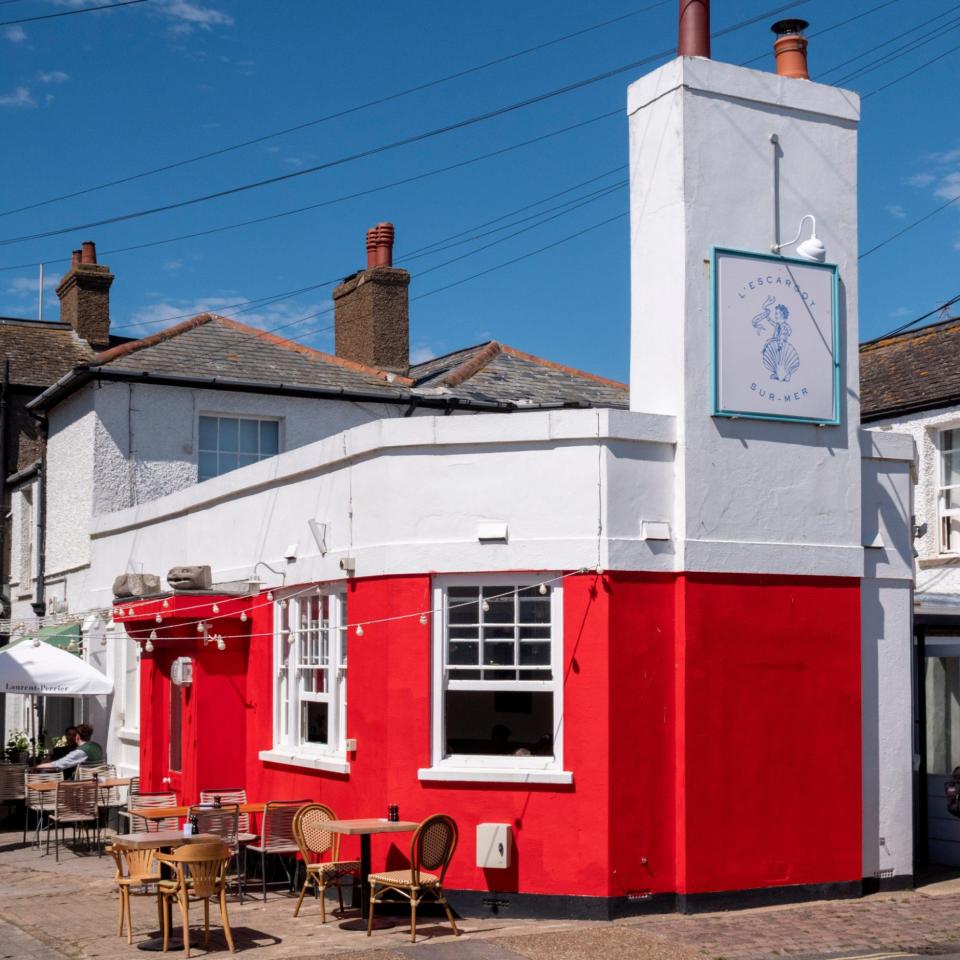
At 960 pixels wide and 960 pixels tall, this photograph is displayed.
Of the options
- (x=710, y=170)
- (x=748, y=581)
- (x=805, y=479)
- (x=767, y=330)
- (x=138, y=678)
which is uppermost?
(x=710, y=170)

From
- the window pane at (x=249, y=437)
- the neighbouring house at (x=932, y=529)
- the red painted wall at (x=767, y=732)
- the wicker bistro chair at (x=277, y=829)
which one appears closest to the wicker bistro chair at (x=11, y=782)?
the window pane at (x=249, y=437)

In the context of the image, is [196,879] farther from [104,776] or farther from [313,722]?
[104,776]

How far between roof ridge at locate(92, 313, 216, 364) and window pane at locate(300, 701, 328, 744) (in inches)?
333

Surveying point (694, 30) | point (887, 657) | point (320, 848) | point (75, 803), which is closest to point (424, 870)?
point (320, 848)

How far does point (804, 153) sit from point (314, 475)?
5903 mm

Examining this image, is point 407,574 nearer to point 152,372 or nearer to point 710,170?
point 710,170

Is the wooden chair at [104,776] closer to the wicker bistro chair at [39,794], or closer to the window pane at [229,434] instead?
the wicker bistro chair at [39,794]

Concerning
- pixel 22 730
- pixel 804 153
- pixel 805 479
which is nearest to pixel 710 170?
pixel 804 153

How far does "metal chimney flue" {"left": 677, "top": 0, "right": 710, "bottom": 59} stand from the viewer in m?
13.5

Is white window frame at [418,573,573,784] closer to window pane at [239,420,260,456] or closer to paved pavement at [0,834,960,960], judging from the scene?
paved pavement at [0,834,960,960]

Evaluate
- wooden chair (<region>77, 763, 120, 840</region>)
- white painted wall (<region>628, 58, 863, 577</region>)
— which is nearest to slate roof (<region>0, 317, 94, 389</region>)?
wooden chair (<region>77, 763, 120, 840</region>)

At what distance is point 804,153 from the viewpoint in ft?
45.1

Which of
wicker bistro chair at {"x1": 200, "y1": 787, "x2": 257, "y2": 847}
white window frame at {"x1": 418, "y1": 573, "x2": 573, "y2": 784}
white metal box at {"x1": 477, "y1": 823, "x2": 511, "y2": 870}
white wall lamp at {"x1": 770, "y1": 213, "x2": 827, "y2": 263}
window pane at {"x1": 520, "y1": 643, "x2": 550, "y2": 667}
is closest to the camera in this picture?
white metal box at {"x1": 477, "y1": 823, "x2": 511, "y2": 870}

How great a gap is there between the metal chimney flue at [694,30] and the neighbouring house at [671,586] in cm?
3
